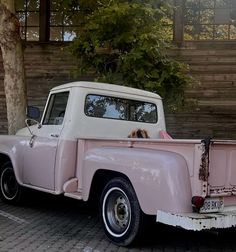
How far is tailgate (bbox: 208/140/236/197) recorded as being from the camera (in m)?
5.15

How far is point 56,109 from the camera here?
7480 millimetres

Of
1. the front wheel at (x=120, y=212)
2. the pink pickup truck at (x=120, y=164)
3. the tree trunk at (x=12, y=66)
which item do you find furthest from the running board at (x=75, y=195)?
the tree trunk at (x=12, y=66)

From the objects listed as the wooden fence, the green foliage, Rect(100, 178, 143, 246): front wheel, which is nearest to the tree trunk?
the green foliage

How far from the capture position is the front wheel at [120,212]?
556 cm

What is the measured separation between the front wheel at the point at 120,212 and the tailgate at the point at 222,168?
2.89ft

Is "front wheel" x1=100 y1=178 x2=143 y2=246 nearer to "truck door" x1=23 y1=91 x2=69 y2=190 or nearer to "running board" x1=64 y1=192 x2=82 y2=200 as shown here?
"running board" x1=64 y1=192 x2=82 y2=200

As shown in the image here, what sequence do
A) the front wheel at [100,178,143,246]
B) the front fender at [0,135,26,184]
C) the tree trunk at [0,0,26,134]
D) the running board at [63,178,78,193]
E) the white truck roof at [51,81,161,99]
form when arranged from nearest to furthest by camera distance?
the front wheel at [100,178,143,246] → the running board at [63,178,78,193] → the white truck roof at [51,81,161,99] → the front fender at [0,135,26,184] → the tree trunk at [0,0,26,134]

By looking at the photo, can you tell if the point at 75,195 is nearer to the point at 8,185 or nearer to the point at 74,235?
the point at 74,235

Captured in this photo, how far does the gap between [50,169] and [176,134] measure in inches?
316

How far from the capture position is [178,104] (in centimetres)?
1111

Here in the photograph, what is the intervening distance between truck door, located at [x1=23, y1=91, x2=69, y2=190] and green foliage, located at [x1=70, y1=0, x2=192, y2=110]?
287 cm

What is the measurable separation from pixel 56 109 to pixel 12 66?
385 centimetres

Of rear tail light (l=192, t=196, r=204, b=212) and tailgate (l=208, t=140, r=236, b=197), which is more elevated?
tailgate (l=208, t=140, r=236, b=197)

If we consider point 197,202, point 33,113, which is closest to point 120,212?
point 197,202
